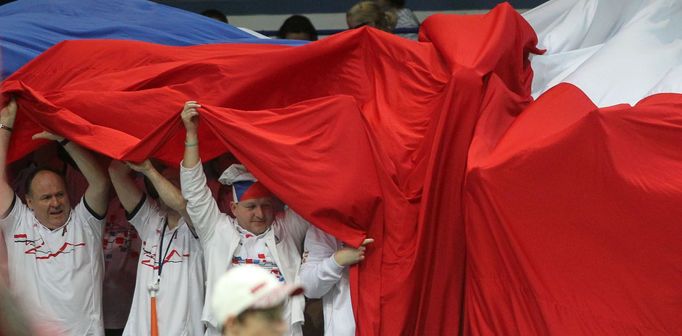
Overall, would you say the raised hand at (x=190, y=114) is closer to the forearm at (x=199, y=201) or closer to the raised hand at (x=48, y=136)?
the forearm at (x=199, y=201)

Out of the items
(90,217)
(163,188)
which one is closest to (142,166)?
(163,188)

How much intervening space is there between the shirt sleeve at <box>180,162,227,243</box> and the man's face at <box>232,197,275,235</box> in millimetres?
94

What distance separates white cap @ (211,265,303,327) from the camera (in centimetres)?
266

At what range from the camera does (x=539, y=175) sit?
4.39 m

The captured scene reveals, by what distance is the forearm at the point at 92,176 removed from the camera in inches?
188

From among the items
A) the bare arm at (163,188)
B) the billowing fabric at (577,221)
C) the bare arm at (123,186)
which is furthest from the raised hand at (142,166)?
the billowing fabric at (577,221)

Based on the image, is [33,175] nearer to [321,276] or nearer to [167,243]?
[167,243]

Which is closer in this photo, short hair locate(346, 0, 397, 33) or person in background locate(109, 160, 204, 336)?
person in background locate(109, 160, 204, 336)

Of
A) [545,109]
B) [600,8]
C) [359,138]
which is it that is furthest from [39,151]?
[600,8]

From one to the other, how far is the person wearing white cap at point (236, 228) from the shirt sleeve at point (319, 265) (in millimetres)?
54

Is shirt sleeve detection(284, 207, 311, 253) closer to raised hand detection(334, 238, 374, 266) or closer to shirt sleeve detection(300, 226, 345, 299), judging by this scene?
shirt sleeve detection(300, 226, 345, 299)

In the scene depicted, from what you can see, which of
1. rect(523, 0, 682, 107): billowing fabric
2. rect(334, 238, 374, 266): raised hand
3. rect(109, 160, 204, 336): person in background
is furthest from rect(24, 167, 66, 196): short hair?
rect(523, 0, 682, 107): billowing fabric

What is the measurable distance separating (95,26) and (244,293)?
9.43 feet

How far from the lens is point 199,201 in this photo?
460 centimetres
